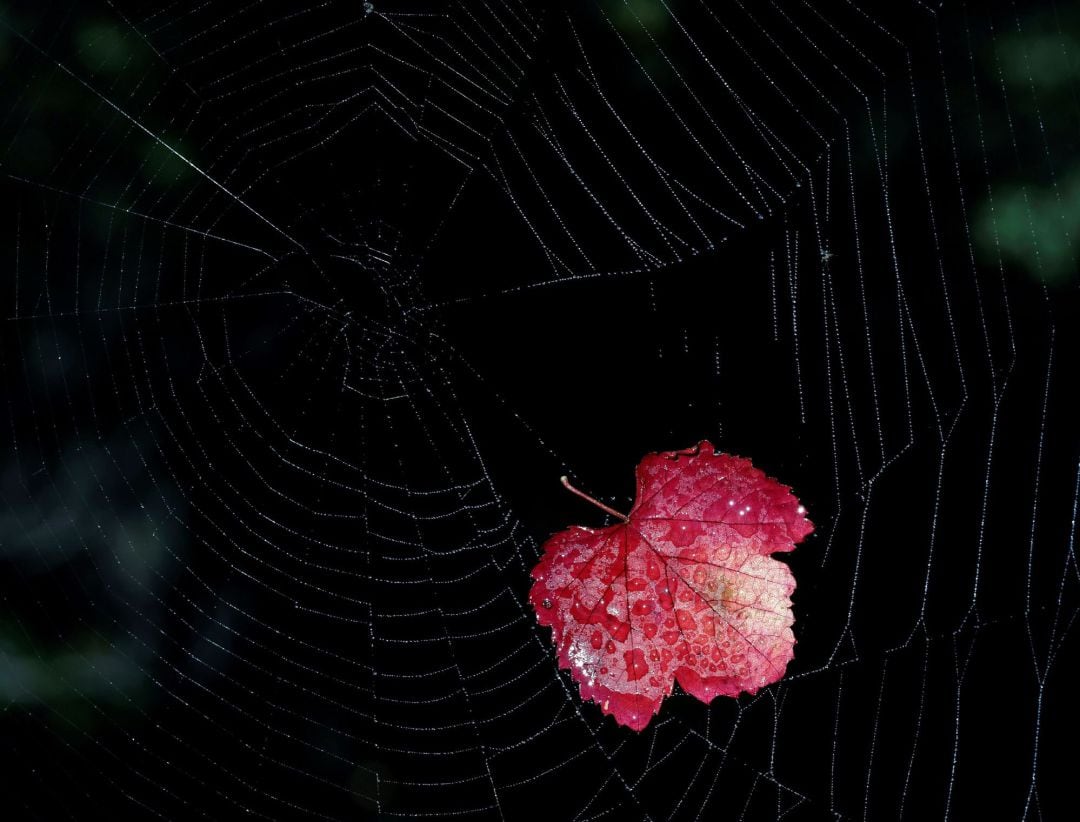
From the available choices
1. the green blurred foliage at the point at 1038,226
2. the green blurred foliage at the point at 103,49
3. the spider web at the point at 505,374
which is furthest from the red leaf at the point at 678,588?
the green blurred foliage at the point at 103,49

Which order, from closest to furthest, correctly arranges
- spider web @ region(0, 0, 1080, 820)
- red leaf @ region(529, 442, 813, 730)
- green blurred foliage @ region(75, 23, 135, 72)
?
red leaf @ region(529, 442, 813, 730) → spider web @ region(0, 0, 1080, 820) → green blurred foliage @ region(75, 23, 135, 72)

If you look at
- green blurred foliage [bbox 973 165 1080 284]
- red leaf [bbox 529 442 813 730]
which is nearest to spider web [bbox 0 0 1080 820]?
green blurred foliage [bbox 973 165 1080 284]

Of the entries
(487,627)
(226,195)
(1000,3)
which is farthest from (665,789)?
(1000,3)

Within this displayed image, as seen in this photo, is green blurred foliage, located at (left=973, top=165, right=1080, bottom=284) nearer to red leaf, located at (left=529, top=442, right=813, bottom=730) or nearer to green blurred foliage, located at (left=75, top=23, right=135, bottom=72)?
red leaf, located at (left=529, top=442, right=813, bottom=730)

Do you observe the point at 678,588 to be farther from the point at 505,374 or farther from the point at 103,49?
the point at 103,49

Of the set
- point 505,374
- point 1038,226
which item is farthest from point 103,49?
point 1038,226

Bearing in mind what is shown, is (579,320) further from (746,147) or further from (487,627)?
(487,627)
